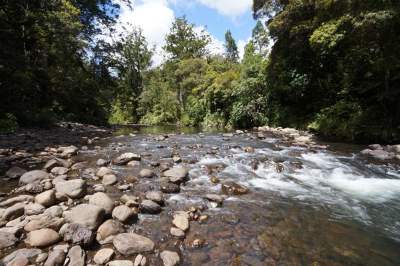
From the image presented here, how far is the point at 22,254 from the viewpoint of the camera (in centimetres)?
308

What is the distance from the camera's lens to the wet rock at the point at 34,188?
479 cm

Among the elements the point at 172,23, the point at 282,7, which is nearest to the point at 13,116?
the point at 282,7

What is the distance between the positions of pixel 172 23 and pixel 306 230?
39523 millimetres

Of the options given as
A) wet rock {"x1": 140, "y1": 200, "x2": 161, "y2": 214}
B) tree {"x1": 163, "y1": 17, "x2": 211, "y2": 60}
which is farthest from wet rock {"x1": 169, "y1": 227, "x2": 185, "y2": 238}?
tree {"x1": 163, "y1": 17, "x2": 211, "y2": 60}

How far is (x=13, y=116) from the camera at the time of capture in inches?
490

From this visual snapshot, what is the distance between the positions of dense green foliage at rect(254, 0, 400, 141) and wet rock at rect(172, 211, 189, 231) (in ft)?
29.2

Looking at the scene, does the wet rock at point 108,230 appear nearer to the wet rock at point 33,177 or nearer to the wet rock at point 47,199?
the wet rock at point 47,199

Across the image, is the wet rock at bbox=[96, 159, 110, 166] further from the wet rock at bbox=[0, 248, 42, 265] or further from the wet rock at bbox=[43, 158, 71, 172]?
the wet rock at bbox=[0, 248, 42, 265]

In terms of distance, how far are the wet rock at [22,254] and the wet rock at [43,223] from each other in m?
0.43

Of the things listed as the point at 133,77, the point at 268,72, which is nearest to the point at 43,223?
the point at 268,72

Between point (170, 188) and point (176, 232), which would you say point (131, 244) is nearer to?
point (176, 232)

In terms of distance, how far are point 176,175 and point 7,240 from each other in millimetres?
3176

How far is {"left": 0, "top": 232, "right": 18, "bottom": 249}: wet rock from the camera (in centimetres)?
325

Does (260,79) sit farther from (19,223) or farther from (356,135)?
(19,223)
